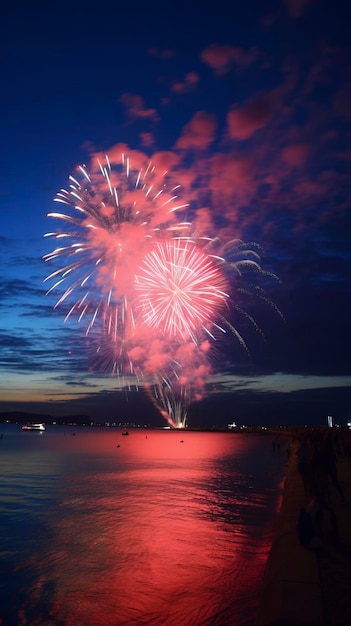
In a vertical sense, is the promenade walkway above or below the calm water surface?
above

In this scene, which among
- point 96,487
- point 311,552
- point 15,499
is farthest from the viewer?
point 96,487

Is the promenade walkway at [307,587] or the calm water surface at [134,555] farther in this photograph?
the calm water surface at [134,555]

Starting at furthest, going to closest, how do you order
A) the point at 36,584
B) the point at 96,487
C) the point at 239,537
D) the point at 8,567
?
the point at 96,487 → the point at 239,537 → the point at 8,567 → the point at 36,584

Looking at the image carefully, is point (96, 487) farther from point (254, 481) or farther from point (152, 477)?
point (254, 481)

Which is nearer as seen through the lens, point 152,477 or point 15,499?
point 15,499

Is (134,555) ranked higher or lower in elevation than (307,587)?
lower

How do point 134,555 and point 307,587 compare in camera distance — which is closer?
point 307,587

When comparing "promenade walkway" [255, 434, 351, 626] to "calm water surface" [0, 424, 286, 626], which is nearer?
"promenade walkway" [255, 434, 351, 626]

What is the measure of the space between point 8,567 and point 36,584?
190 centimetres

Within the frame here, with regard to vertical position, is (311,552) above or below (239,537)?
above

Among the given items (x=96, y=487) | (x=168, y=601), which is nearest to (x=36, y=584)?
(x=168, y=601)

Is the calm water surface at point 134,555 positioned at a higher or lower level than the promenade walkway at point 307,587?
lower

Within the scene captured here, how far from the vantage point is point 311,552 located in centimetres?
901

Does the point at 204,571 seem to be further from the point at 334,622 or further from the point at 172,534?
the point at 334,622
